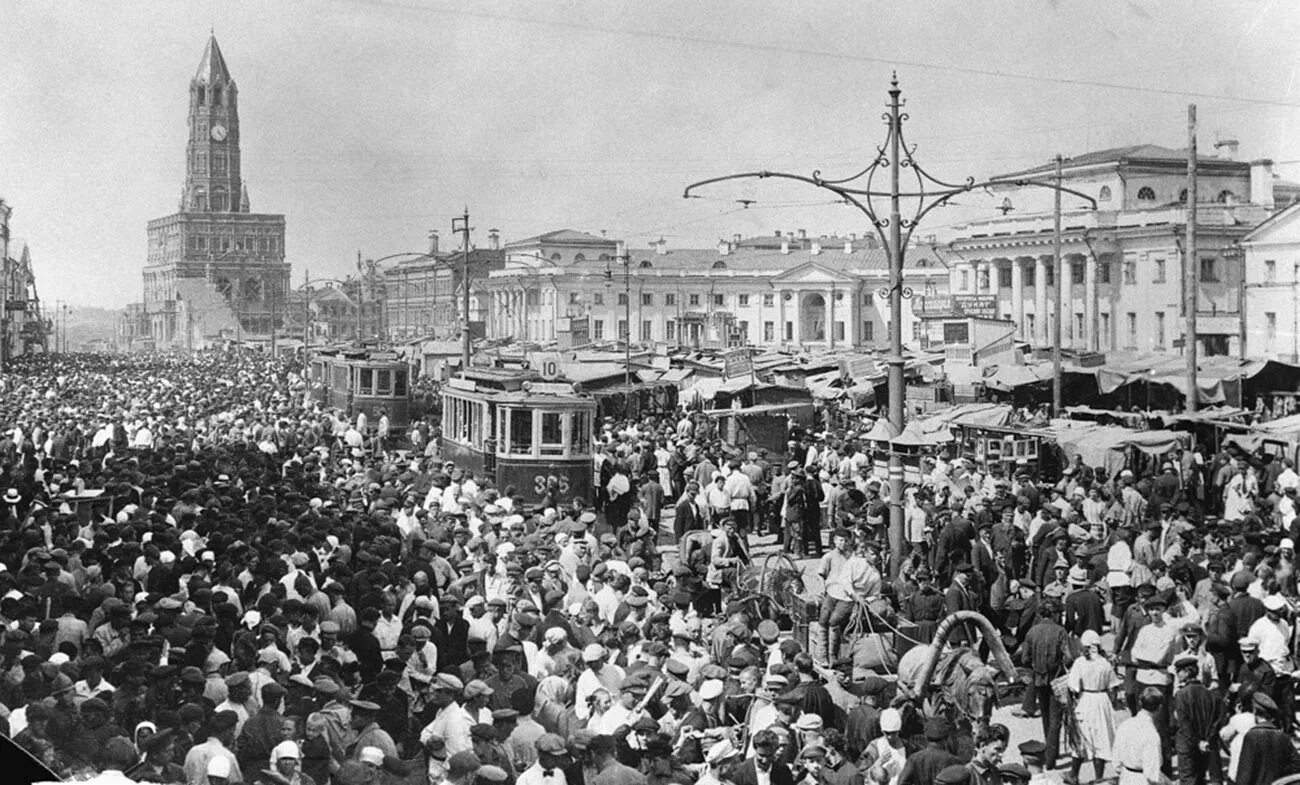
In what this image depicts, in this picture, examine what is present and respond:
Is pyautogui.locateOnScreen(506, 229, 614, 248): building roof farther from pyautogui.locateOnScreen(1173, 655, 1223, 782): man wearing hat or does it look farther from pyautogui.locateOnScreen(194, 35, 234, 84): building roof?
pyautogui.locateOnScreen(1173, 655, 1223, 782): man wearing hat

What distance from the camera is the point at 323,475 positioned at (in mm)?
18281

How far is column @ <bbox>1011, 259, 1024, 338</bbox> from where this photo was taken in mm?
26234

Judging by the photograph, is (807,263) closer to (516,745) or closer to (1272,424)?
(1272,424)

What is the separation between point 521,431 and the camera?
18688 millimetres

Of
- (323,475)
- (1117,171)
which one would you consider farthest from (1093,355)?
(323,475)

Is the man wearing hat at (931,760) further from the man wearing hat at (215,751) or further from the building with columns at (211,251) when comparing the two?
the building with columns at (211,251)

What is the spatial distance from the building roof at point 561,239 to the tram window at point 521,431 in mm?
2962

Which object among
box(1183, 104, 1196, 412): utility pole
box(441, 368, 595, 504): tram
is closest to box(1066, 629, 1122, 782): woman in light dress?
box(441, 368, 595, 504): tram

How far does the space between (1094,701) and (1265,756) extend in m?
1.17

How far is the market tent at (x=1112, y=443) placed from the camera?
18172mm

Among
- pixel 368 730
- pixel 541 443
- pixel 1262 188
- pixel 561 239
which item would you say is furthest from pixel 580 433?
pixel 1262 188

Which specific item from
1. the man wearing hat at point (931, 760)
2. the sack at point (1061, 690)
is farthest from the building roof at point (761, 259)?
the man wearing hat at point (931, 760)

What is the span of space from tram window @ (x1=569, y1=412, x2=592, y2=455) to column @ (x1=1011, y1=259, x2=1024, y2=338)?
36.0 feet

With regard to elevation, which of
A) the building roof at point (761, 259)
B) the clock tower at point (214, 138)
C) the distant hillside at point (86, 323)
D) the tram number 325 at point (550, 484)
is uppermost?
the clock tower at point (214, 138)
